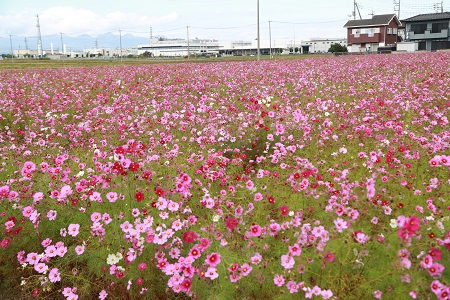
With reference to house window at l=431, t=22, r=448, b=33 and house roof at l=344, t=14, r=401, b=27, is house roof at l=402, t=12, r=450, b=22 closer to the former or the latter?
house window at l=431, t=22, r=448, b=33

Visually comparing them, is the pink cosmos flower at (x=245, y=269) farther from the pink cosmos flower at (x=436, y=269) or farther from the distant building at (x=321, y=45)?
the distant building at (x=321, y=45)

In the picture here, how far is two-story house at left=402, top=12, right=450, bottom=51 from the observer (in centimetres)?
5119

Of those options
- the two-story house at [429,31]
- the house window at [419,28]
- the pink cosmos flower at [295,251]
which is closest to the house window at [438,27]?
the two-story house at [429,31]

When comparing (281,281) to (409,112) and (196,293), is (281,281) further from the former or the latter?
(409,112)

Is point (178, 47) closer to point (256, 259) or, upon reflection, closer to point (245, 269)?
point (256, 259)

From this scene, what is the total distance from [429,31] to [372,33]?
29.1 feet

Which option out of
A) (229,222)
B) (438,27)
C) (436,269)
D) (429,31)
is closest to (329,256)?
(436,269)

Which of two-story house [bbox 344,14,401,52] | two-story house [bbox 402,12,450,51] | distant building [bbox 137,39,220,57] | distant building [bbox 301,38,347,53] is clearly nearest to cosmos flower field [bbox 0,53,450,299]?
two-story house [bbox 402,12,450,51]

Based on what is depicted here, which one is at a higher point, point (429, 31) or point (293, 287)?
point (429, 31)

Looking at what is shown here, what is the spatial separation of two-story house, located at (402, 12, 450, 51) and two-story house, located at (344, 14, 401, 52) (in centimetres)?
491

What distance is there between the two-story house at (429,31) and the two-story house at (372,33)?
16.1 feet

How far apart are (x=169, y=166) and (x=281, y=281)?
2.26 meters

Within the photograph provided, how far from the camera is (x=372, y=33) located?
2340 inches

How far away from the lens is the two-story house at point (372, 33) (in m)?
59.1
